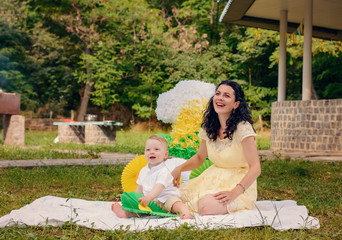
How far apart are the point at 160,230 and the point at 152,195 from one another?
1.58 feet

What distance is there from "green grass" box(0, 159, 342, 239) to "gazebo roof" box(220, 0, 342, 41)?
5164 millimetres

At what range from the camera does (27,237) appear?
108 inches

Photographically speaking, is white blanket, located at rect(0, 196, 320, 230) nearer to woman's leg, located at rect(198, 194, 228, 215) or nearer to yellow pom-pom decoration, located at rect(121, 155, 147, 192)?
woman's leg, located at rect(198, 194, 228, 215)

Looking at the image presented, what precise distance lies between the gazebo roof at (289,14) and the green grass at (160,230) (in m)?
5.16

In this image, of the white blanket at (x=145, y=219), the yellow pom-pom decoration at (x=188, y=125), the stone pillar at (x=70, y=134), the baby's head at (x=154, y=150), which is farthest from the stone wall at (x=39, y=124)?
the baby's head at (x=154, y=150)

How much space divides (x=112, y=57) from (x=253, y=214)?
17.9 meters

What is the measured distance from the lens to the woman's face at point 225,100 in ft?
11.6

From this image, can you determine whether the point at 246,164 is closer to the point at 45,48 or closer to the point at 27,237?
the point at 27,237

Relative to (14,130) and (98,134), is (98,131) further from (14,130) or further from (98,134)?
(14,130)

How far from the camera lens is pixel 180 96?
4.40 metres

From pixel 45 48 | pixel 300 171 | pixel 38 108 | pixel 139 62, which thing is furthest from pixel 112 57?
pixel 300 171

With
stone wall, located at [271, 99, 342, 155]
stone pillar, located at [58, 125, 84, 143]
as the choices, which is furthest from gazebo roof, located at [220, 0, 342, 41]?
stone pillar, located at [58, 125, 84, 143]

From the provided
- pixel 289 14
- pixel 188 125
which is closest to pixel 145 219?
pixel 188 125

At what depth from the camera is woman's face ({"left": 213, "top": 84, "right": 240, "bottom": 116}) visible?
3.53 m
